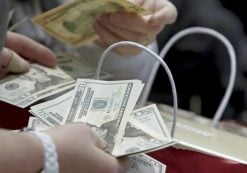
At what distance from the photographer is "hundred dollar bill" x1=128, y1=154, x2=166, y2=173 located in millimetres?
648

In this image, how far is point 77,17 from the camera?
870mm

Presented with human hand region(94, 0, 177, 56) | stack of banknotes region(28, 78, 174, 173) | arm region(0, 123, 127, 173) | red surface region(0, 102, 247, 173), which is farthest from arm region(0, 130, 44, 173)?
human hand region(94, 0, 177, 56)

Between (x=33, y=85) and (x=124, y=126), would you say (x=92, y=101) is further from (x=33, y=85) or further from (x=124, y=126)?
(x=33, y=85)

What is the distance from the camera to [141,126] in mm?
672

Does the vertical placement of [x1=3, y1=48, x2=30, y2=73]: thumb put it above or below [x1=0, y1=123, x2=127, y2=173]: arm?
below

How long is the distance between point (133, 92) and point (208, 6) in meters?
0.58

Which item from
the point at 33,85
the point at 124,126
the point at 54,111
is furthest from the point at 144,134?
the point at 33,85

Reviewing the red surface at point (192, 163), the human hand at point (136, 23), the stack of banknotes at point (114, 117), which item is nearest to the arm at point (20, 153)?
the stack of banknotes at point (114, 117)

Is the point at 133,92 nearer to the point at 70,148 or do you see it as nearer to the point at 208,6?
the point at 70,148

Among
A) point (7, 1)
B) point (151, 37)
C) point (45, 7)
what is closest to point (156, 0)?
point (151, 37)

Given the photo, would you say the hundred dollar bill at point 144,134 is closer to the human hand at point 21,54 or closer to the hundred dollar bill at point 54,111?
the hundred dollar bill at point 54,111

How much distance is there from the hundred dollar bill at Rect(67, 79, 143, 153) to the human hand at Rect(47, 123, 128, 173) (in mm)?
52

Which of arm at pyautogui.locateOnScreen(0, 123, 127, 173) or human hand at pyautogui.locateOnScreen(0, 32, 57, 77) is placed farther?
human hand at pyautogui.locateOnScreen(0, 32, 57, 77)

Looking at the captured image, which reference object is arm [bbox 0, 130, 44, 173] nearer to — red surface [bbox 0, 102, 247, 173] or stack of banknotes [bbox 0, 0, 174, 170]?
stack of banknotes [bbox 0, 0, 174, 170]
